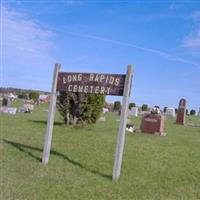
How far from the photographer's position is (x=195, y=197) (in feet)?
21.4

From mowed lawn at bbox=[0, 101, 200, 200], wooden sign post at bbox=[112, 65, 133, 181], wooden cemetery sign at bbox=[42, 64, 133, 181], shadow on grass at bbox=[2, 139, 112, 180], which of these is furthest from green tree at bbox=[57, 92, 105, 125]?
wooden sign post at bbox=[112, 65, 133, 181]

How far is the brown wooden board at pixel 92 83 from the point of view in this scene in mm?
7618

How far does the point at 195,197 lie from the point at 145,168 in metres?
1.95

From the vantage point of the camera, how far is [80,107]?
1584 cm

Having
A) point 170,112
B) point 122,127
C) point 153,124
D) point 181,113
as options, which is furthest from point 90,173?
point 170,112

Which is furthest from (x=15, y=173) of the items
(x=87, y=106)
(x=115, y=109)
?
(x=115, y=109)

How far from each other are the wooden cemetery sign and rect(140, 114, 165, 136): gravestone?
32.8 feet

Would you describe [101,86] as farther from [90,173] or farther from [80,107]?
[80,107]

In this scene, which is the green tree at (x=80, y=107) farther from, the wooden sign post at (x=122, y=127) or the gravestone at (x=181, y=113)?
the gravestone at (x=181, y=113)

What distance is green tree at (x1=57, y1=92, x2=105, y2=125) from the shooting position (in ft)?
51.6

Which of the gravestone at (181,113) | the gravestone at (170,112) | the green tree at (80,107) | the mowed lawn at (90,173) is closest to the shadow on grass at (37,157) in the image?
the mowed lawn at (90,173)

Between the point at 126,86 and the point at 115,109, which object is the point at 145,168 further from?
the point at 115,109

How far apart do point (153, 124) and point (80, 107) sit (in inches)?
155

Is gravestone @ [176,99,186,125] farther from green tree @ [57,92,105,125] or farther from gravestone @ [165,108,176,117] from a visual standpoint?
green tree @ [57,92,105,125]
